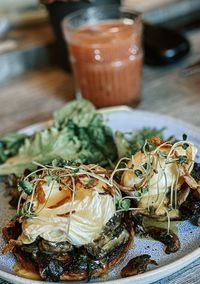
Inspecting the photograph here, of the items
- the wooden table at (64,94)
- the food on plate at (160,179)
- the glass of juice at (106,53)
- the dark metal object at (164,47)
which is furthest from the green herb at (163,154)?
the dark metal object at (164,47)

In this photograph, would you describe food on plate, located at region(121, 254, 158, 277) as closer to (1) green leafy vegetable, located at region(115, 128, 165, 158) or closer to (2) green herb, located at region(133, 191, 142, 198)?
(2) green herb, located at region(133, 191, 142, 198)

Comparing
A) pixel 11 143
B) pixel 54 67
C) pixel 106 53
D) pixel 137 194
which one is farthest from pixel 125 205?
pixel 54 67

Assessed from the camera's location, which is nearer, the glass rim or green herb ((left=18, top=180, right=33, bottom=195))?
green herb ((left=18, top=180, right=33, bottom=195))

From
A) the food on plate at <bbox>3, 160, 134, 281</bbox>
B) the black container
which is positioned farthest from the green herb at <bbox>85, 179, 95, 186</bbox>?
the black container

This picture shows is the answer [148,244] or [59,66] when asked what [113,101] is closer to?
[59,66]

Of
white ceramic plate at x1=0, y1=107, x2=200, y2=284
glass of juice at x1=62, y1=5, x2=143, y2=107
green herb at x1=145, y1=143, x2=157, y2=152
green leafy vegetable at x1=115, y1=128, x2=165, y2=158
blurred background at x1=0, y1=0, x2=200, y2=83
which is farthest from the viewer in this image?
blurred background at x1=0, y1=0, x2=200, y2=83

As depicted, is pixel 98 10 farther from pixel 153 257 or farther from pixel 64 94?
pixel 153 257

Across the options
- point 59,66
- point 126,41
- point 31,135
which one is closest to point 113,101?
point 126,41
